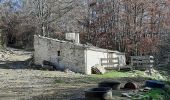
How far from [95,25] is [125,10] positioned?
11.6 feet

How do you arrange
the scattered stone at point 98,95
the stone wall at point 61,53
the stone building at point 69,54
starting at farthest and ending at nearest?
the stone wall at point 61,53 < the stone building at point 69,54 < the scattered stone at point 98,95

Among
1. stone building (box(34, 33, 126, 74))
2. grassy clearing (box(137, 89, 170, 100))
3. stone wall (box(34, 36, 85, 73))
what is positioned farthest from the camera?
stone wall (box(34, 36, 85, 73))

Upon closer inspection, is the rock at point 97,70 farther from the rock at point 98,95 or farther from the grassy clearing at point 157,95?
the rock at point 98,95

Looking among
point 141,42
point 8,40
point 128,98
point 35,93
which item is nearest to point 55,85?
point 35,93

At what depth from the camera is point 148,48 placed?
1647 inches

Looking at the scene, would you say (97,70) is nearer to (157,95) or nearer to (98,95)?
(157,95)

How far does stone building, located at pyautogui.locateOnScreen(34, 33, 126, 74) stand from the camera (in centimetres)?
2994

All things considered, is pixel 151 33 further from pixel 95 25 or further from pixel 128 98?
pixel 128 98

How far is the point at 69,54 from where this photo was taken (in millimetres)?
30672

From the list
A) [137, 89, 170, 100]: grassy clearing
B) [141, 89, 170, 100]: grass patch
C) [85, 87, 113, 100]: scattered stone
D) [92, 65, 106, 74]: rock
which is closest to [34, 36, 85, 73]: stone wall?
[92, 65, 106, 74]: rock

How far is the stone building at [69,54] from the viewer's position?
98.2 ft

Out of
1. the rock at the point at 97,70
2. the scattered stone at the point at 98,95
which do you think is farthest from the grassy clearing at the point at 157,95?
the rock at the point at 97,70

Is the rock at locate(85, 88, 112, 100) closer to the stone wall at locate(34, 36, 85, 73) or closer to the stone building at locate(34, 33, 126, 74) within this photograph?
the stone building at locate(34, 33, 126, 74)

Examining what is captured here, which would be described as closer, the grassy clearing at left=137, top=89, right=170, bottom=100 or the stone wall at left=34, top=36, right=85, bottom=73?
the grassy clearing at left=137, top=89, right=170, bottom=100
